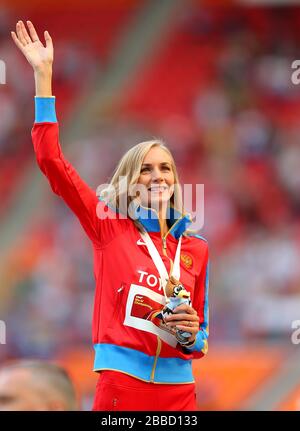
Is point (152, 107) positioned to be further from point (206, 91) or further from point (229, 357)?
point (229, 357)

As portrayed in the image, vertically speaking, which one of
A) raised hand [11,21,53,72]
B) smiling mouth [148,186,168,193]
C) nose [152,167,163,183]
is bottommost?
smiling mouth [148,186,168,193]

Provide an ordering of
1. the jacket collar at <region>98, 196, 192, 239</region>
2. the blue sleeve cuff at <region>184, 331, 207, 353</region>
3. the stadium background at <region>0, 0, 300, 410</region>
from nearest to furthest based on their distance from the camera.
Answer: the blue sleeve cuff at <region>184, 331, 207, 353</region>
the jacket collar at <region>98, 196, 192, 239</region>
the stadium background at <region>0, 0, 300, 410</region>

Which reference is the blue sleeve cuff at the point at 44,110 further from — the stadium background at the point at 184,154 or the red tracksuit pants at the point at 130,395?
the stadium background at the point at 184,154

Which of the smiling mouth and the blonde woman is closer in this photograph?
the blonde woman

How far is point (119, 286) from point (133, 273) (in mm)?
68

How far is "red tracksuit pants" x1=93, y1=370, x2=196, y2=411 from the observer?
2822mm

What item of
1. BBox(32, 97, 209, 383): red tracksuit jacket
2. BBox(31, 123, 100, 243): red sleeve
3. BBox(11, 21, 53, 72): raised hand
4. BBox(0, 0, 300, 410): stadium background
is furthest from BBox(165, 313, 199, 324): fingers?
BBox(0, 0, 300, 410): stadium background

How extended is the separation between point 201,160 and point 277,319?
187 cm

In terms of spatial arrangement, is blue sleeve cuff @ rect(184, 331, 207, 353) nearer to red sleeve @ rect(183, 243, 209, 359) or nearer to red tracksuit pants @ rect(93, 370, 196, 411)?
red sleeve @ rect(183, 243, 209, 359)

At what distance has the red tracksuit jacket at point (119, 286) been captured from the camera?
278cm

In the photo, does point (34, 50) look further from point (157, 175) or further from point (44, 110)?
point (157, 175)

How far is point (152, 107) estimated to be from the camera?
8508 millimetres

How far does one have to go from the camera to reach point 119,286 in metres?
2.88

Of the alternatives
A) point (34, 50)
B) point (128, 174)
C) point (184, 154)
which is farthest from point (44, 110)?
point (184, 154)
